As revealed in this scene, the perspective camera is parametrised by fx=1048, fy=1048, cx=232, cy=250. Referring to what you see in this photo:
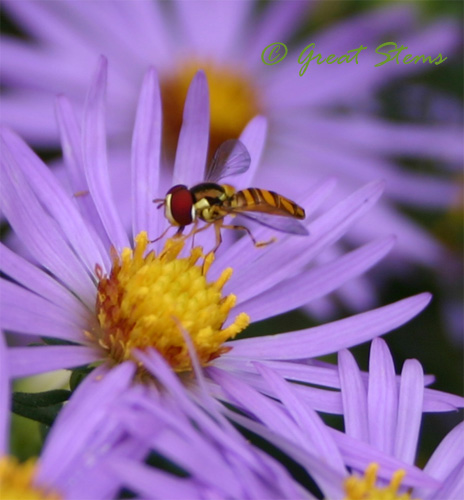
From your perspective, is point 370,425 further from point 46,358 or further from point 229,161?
point 229,161

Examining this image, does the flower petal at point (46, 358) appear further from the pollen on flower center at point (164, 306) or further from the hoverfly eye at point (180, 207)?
the hoverfly eye at point (180, 207)

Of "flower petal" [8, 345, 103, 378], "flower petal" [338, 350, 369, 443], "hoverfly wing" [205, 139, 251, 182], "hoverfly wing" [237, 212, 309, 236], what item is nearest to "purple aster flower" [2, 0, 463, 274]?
"hoverfly wing" [205, 139, 251, 182]

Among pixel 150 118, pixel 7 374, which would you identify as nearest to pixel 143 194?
pixel 150 118

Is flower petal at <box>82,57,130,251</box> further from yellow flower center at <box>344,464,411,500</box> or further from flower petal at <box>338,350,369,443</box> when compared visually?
yellow flower center at <box>344,464,411,500</box>

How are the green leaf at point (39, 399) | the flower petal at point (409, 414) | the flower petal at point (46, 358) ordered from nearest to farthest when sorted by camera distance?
the flower petal at point (46, 358)
the green leaf at point (39, 399)
the flower petal at point (409, 414)

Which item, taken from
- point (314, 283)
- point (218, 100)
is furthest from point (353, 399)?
point (218, 100)

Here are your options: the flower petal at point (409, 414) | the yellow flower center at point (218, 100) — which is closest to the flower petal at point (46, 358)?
the flower petal at point (409, 414)

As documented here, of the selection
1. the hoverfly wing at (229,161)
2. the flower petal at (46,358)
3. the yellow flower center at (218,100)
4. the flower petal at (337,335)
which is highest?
the yellow flower center at (218,100)
